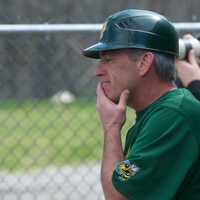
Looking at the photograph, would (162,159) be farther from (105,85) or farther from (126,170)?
(105,85)

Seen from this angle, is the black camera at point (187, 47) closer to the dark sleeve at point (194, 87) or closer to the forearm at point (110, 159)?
the dark sleeve at point (194, 87)

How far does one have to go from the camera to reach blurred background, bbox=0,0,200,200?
18.8 feet

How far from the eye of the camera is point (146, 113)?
2793 millimetres

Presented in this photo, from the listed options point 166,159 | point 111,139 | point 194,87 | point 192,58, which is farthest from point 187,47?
point 166,159

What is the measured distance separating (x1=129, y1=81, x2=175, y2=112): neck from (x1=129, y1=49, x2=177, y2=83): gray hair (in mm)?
33

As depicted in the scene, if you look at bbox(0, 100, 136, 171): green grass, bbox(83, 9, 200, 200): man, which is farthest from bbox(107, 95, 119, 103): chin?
bbox(0, 100, 136, 171): green grass

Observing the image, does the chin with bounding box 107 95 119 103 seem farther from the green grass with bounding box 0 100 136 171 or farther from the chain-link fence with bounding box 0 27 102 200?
the green grass with bounding box 0 100 136 171

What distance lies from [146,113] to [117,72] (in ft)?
0.59

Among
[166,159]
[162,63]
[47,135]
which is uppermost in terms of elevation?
[162,63]

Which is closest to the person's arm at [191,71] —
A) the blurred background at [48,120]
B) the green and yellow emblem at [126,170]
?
the green and yellow emblem at [126,170]

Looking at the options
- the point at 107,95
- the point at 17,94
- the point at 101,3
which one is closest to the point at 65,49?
the point at 17,94

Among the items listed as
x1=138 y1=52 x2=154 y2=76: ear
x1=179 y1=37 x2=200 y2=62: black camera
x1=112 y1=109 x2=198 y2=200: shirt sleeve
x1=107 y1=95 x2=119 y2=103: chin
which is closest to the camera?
x1=112 y1=109 x2=198 y2=200: shirt sleeve

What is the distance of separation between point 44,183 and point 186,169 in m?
3.57

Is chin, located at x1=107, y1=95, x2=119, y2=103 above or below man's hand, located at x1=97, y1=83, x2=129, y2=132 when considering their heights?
above
